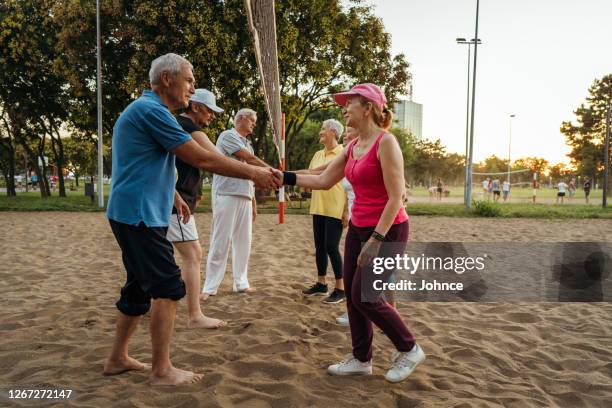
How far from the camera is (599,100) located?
62656 mm

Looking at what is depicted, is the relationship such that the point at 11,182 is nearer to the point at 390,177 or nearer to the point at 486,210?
the point at 486,210

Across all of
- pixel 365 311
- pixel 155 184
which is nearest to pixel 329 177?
pixel 365 311

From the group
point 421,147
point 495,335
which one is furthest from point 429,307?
point 421,147

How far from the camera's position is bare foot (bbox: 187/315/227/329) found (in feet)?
14.0

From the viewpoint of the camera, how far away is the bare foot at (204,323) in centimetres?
427

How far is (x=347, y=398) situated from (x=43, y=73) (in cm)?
2895

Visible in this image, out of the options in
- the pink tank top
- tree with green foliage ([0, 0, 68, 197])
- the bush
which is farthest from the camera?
tree with green foliage ([0, 0, 68, 197])

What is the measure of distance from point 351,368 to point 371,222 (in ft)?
3.53

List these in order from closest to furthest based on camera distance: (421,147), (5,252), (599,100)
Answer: (5,252), (599,100), (421,147)

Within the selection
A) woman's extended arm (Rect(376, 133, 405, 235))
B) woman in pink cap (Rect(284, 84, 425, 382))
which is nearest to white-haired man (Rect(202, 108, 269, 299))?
woman in pink cap (Rect(284, 84, 425, 382))

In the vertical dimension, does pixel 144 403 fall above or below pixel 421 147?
below

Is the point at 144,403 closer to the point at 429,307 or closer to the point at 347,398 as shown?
the point at 347,398

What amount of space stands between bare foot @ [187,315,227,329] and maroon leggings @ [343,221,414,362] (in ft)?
5.11

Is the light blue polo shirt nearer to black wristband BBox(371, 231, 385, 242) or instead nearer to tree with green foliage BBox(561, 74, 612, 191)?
black wristband BBox(371, 231, 385, 242)
